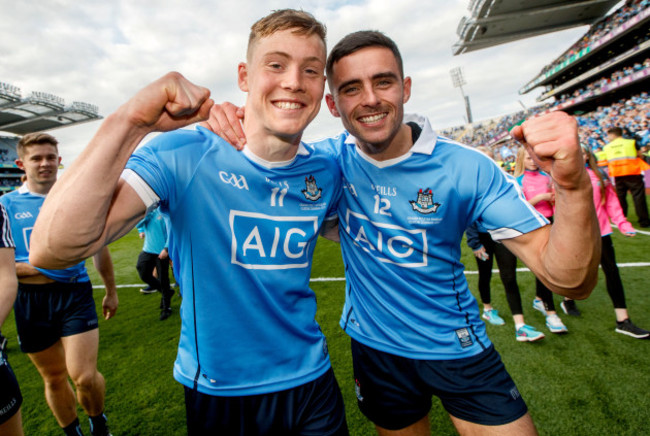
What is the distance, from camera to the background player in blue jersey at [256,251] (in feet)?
4.83

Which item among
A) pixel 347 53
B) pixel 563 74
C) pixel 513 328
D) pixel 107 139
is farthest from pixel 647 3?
pixel 107 139

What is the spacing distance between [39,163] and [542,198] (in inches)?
199

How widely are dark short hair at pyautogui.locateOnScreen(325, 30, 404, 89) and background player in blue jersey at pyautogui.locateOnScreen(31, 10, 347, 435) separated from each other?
0.25 metres

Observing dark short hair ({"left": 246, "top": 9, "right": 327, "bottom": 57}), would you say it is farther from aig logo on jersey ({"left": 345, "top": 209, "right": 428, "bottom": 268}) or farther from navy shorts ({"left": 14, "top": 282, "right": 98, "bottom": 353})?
navy shorts ({"left": 14, "top": 282, "right": 98, "bottom": 353})

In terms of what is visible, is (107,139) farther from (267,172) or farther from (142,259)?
(142,259)

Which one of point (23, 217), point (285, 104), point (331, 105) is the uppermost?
point (331, 105)

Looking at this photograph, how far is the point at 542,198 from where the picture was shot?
12.6ft

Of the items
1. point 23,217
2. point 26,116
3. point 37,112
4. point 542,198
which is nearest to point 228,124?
point 23,217

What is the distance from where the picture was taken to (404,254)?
6.11 feet

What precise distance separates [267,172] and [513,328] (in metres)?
3.92

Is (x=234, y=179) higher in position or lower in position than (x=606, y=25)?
lower

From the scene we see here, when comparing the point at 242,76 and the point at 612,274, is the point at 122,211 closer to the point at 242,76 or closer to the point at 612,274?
the point at 242,76

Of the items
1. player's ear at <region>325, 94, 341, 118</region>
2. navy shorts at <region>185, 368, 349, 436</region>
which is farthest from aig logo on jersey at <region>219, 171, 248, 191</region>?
navy shorts at <region>185, 368, 349, 436</region>

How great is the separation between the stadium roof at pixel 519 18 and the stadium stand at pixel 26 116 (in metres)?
39.2
